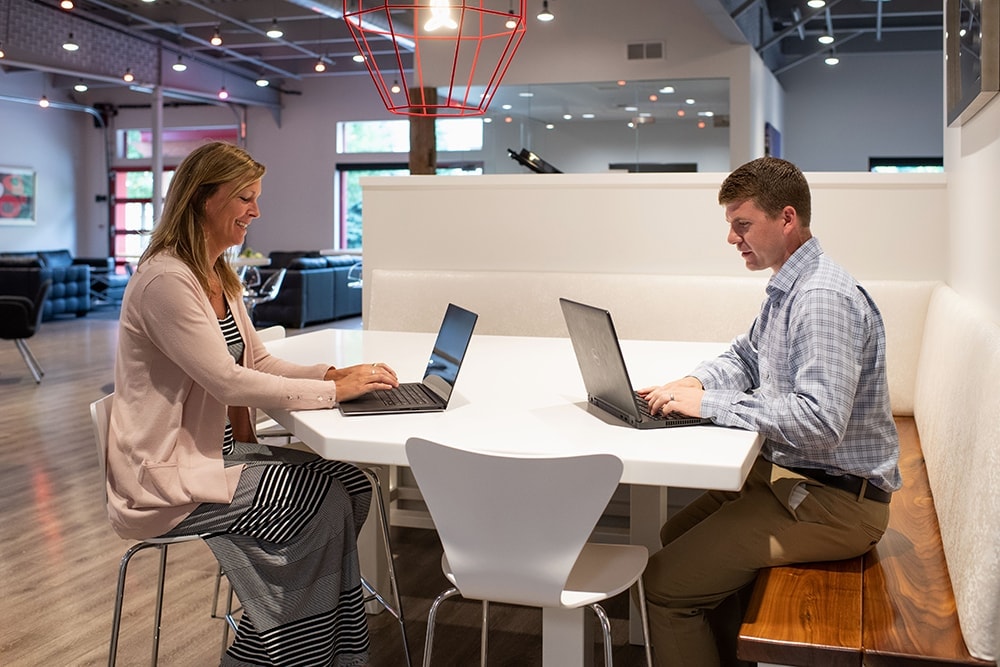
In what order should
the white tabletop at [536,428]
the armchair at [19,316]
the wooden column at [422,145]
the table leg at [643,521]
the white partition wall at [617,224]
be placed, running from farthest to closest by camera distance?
the wooden column at [422,145] → the armchair at [19,316] → the white partition wall at [617,224] → the table leg at [643,521] → the white tabletop at [536,428]

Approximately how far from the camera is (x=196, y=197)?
231 centimetres

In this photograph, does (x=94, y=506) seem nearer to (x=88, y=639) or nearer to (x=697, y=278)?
(x=88, y=639)

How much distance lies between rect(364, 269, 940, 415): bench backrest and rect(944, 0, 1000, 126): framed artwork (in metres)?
0.91

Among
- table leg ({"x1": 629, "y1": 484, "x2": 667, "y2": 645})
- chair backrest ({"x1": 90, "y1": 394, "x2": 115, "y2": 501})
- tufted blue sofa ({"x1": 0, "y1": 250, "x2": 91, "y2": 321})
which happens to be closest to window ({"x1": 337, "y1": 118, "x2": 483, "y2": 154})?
tufted blue sofa ({"x1": 0, "y1": 250, "x2": 91, "y2": 321})

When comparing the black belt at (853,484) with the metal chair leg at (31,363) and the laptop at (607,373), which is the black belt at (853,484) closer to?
the laptop at (607,373)

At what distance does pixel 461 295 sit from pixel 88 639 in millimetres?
2225

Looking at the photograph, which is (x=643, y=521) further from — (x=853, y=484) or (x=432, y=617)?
(x=432, y=617)

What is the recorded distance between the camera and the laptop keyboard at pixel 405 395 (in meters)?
2.25

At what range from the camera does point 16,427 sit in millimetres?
6027

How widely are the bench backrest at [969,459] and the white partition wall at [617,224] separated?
46.9 inches

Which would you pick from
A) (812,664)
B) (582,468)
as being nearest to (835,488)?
(812,664)

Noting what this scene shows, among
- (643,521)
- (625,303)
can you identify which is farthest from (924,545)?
(625,303)

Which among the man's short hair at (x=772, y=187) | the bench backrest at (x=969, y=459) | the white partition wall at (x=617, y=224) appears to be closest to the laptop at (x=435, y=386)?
the man's short hair at (x=772, y=187)

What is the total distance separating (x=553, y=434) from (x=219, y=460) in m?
0.76
